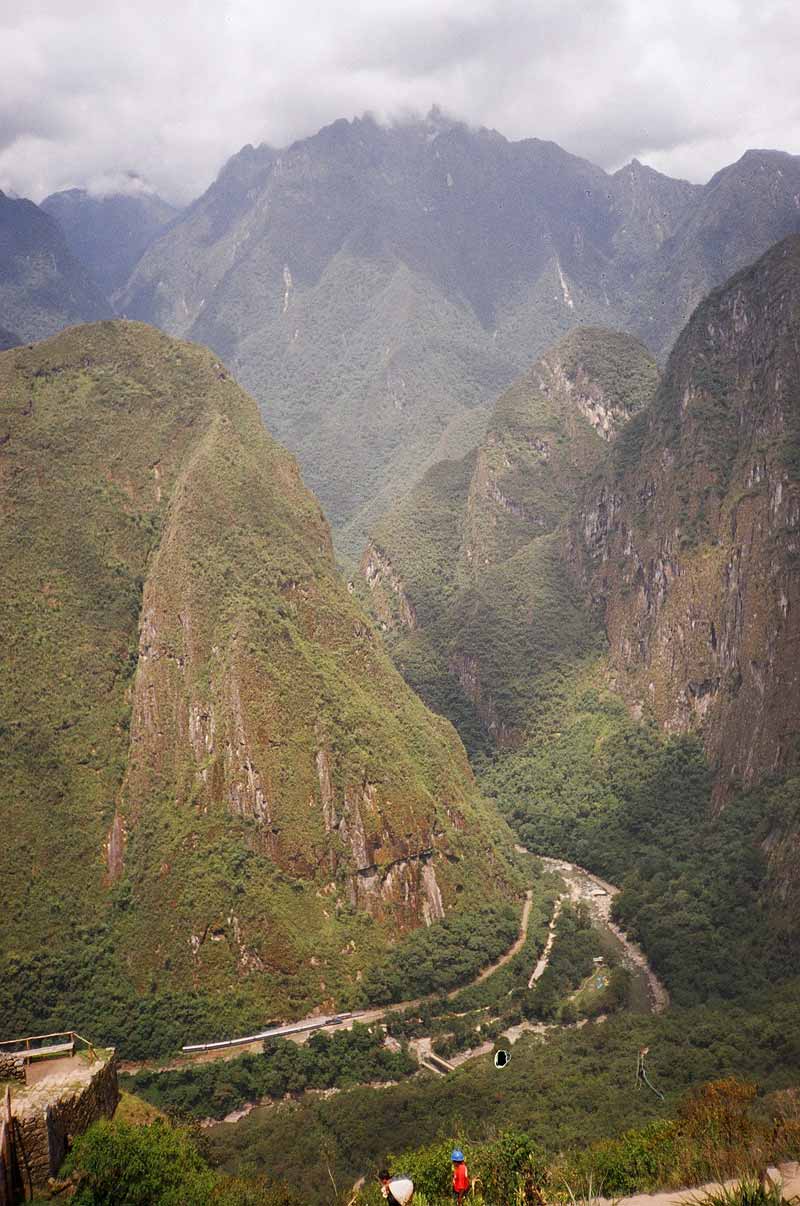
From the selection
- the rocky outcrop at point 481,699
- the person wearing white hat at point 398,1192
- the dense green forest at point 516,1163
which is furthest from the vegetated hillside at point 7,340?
the person wearing white hat at point 398,1192

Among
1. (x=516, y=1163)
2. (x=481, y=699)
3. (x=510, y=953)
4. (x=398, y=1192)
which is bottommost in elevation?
(x=510, y=953)

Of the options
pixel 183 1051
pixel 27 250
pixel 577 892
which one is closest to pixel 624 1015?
pixel 577 892

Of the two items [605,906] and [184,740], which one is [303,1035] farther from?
[605,906]

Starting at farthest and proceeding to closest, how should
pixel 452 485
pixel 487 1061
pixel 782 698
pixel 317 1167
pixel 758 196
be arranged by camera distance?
pixel 758 196
pixel 452 485
pixel 782 698
pixel 487 1061
pixel 317 1167

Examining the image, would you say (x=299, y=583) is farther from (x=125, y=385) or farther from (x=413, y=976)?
(x=413, y=976)

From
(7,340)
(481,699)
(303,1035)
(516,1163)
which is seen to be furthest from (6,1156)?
(7,340)
